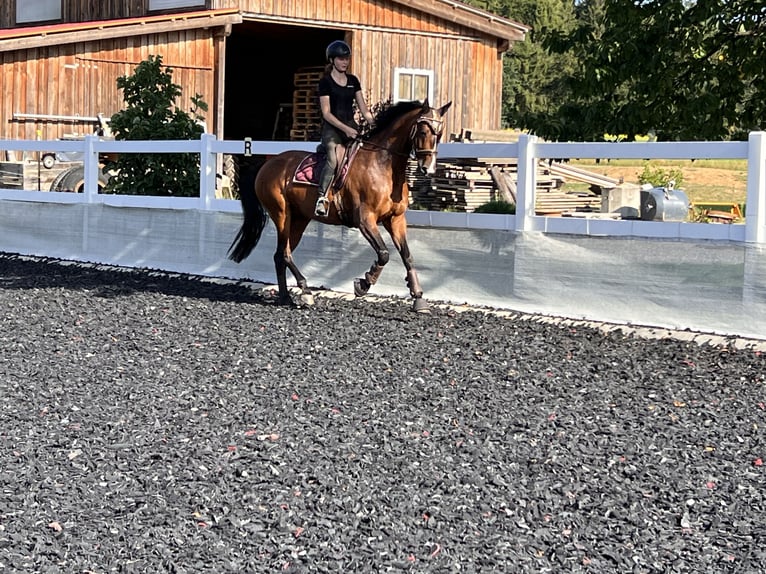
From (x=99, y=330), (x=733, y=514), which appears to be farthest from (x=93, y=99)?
(x=733, y=514)

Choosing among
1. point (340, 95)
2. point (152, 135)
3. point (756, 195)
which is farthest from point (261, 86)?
point (756, 195)

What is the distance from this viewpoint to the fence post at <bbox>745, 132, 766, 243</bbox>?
962 centimetres

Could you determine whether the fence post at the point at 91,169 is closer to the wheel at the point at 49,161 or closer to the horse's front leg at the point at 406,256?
the wheel at the point at 49,161

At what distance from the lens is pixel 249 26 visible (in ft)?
90.6

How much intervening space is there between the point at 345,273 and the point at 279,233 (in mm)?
986

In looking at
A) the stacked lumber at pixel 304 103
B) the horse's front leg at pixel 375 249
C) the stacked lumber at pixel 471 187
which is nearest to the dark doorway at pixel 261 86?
the stacked lumber at pixel 304 103

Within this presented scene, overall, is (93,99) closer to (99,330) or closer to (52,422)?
(99,330)

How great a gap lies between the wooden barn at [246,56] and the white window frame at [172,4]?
0.03 meters

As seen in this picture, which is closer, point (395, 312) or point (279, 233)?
point (395, 312)

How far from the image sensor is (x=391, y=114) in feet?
37.4

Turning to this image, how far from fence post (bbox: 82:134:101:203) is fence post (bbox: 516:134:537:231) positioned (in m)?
7.05

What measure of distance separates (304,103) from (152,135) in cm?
1403

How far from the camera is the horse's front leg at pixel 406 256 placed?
1127 cm

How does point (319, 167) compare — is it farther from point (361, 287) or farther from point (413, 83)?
point (413, 83)
